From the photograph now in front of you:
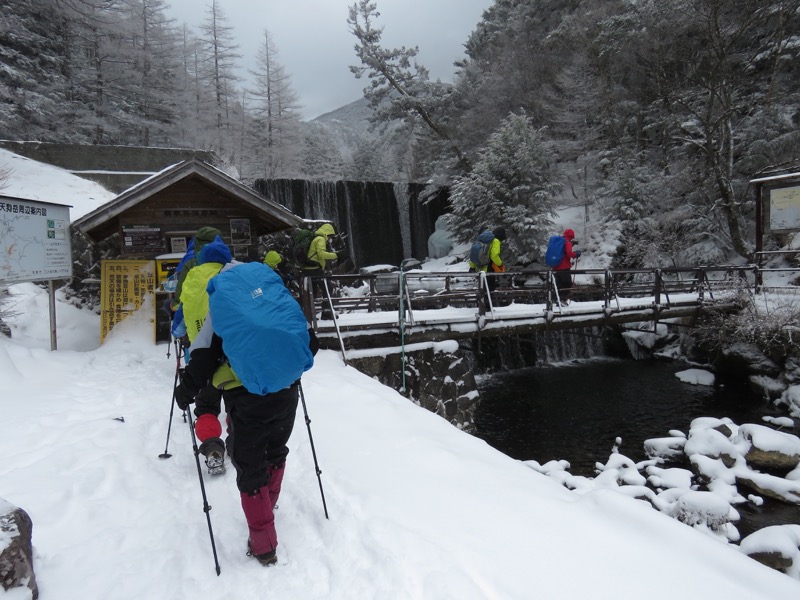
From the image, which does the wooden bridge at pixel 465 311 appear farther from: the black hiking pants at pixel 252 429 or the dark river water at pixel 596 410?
the black hiking pants at pixel 252 429

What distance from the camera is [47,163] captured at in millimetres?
15305

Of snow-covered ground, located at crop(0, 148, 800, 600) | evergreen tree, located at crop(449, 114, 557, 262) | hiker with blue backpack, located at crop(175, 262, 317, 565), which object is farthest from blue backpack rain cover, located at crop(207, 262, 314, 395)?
evergreen tree, located at crop(449, 114, 557, 262)

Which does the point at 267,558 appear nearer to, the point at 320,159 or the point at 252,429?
the point at 252,429

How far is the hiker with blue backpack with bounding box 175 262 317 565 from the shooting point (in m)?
2.56

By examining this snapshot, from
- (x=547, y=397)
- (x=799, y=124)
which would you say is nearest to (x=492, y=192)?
(x=547, y=397)

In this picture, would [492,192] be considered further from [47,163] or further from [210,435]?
[210,435]

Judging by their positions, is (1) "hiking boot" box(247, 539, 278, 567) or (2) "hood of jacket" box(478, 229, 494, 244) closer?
(1) "hiking boot" box(247, 539, 278, 567)

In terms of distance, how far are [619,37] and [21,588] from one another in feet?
93.3

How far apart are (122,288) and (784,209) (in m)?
17.8

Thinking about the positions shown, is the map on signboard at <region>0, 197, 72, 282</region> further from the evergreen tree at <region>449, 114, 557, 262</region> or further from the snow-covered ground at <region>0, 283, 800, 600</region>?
the evergreen tree at <region>449, 114, 557, 262</region>

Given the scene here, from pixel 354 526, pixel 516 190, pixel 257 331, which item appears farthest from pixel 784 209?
pixel 257 331

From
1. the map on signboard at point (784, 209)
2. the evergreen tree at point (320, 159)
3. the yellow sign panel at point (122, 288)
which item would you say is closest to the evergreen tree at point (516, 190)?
the map on signboard at point (784, 209)

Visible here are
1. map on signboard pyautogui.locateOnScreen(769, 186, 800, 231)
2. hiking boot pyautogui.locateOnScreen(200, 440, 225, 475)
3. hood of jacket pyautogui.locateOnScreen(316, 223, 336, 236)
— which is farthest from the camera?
map on signboard pyautogui.locateOnScreen(769, 186, 800, 231)

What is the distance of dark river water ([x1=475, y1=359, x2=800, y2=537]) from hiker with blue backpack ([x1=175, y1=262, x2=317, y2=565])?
328 inches
